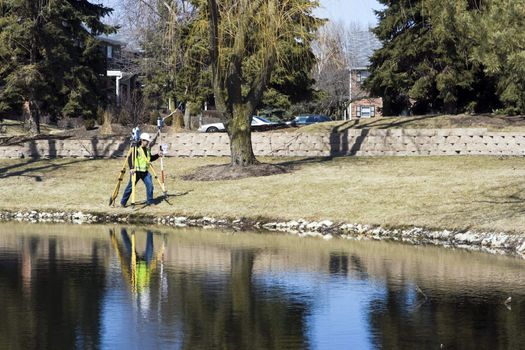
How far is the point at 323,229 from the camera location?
900 inches

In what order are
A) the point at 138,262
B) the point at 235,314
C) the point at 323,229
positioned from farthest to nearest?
the point at 323,229 → the point at 138,262 → the point at 235,314

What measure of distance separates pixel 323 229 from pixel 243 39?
25.9 ft

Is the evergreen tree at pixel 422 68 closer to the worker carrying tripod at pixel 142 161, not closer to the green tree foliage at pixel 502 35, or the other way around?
the worker carrying tripod at pixel 142 161

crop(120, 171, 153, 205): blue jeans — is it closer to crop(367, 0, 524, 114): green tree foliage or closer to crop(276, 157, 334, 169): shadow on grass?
crop(276, 157, 334, 169): shadow on grass

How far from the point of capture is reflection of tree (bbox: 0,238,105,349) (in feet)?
35.1

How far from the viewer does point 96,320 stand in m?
11.7

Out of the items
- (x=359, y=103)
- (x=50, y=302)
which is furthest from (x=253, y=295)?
(x=359, y=103)

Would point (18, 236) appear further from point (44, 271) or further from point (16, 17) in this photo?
point (16, 17)

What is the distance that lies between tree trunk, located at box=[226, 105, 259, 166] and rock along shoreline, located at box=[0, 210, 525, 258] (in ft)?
22.0

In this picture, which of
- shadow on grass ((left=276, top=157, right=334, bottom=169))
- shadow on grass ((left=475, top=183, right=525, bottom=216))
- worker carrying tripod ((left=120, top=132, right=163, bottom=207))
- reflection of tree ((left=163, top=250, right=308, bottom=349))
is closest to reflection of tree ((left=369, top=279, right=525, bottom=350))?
reflection of tree ((left=163, top=250, right=308, bottom=349))

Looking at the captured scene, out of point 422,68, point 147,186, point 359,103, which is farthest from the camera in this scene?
point 359,103

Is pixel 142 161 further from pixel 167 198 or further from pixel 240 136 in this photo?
pixel 240 136

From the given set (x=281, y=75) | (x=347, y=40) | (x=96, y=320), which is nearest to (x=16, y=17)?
(x=281, y=75)

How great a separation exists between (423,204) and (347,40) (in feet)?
215
